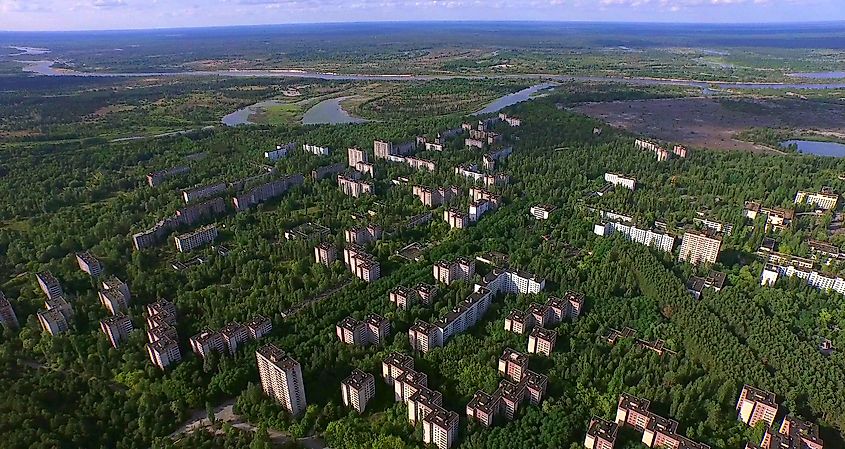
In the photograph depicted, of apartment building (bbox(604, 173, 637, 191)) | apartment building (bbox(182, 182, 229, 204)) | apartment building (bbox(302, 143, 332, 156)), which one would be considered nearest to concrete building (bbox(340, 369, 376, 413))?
apartment building (bbox(182, 182, 229, 204))

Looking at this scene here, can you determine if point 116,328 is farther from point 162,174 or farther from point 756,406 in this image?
point 756,406

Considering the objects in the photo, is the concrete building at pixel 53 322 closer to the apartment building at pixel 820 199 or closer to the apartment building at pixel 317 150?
the apartment building at pixel 317 150

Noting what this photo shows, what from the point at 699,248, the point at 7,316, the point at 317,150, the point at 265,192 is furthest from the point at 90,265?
the point at 699,248

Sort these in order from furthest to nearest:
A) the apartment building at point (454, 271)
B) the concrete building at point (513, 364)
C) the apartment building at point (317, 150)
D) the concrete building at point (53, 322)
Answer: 1. the apartment building at point (317, 150)
2. the apartment building at point (454, 271)
3. the concrete building at point (53, 322)
4. the concrete building at point (513, 364)

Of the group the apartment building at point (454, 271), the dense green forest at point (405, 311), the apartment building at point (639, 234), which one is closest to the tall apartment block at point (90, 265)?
the dense green forest at point (405, 311)

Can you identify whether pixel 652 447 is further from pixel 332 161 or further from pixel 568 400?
pixel 332 161

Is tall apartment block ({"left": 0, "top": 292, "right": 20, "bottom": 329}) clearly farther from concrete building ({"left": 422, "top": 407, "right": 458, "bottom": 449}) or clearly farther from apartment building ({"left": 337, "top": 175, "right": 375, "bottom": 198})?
apartment building ({"left": 337, "top": 175, "right": 375, "bottom": 198})
